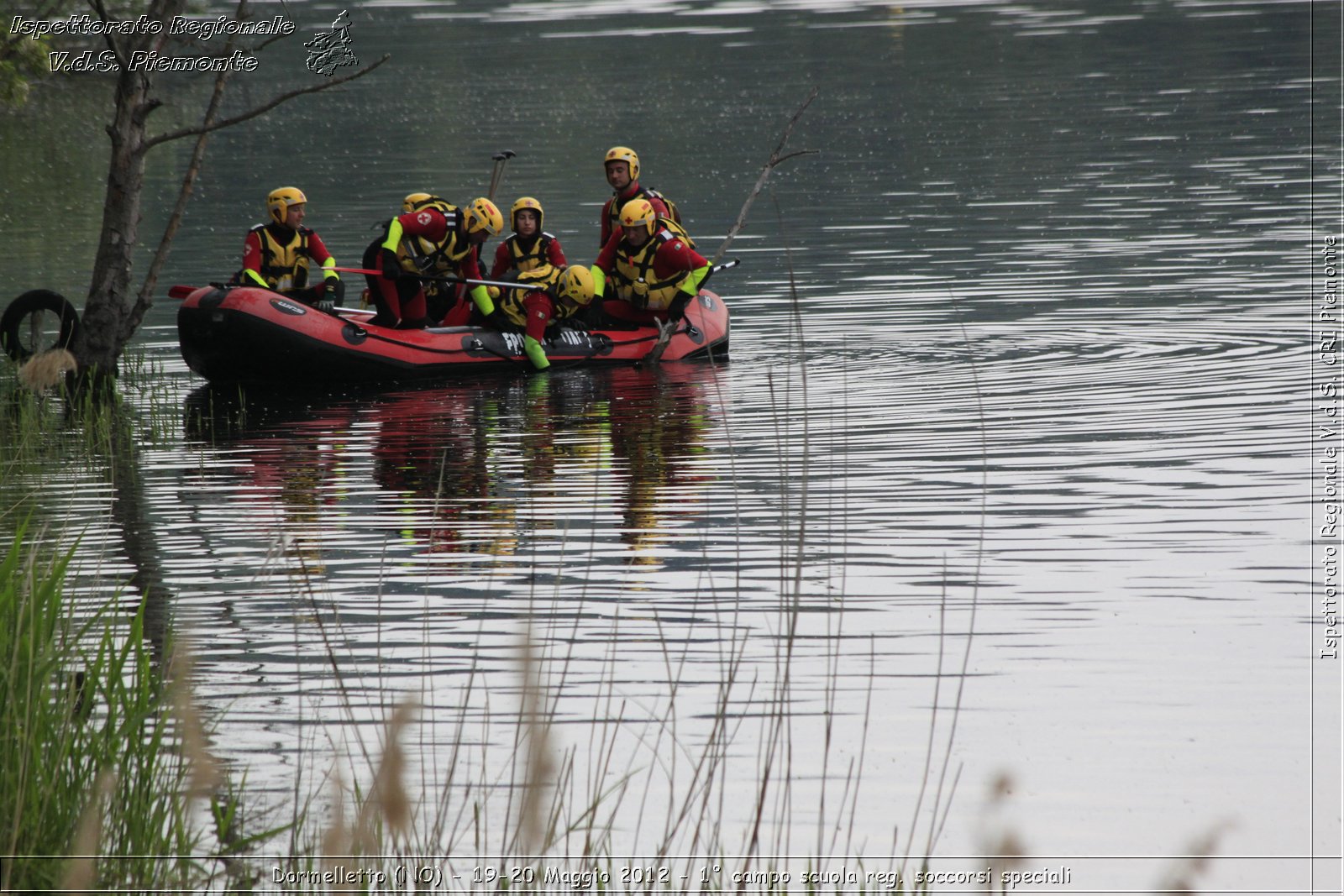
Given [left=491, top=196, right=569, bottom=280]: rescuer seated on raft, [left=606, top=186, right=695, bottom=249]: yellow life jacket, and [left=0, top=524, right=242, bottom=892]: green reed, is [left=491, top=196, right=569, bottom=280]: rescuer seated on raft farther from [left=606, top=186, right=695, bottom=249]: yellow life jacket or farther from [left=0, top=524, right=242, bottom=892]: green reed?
[left=0, top=524, right=242, bottom=892]: green reed

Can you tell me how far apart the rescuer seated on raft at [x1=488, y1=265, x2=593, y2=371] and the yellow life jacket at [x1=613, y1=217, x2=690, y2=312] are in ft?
1.15

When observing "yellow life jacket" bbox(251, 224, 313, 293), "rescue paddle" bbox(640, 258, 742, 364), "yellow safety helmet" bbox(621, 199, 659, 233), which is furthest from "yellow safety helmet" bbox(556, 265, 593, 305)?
"yellow life jacket" bbox(251, 224, 313, 293)

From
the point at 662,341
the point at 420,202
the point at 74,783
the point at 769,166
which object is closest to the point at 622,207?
the point at 662,341

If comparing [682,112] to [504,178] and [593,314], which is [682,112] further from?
[593,314]

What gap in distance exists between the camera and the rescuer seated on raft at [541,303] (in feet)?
53.8

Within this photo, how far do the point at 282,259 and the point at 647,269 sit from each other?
10.5 feet

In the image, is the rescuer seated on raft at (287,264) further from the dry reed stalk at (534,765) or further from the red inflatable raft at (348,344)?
the dry reed stalk at (534,765)

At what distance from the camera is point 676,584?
884 cm

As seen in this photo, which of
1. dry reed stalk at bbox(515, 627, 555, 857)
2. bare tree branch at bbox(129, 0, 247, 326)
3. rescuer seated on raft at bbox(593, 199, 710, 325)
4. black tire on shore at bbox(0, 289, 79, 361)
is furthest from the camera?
rescuer seated on raft at bbox(593, 199, 710, 325)

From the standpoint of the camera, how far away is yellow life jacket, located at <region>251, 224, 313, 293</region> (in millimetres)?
16141

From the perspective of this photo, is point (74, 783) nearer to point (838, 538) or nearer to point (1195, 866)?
point (1195, 866)

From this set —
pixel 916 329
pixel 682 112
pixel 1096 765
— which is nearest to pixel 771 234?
pixel 916 329

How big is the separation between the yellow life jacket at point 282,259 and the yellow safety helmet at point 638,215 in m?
2.74

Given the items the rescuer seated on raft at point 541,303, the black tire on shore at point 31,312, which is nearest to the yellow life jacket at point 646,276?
the rescuer seated on raft at point 541,303
